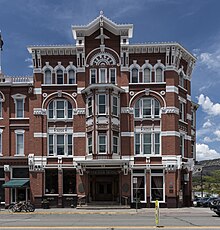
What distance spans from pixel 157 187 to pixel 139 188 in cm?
170

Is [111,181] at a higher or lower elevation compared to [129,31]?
lower

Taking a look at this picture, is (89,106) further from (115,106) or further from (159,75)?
(159,75)

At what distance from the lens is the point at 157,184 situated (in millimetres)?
42531

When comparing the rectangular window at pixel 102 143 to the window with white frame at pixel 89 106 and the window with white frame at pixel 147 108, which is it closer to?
the window with white frame at pixel 89 106

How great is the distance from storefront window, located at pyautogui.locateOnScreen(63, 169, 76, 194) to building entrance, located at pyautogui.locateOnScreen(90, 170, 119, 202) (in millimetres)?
1771

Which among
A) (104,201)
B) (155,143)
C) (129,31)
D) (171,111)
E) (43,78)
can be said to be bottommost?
(104,201)

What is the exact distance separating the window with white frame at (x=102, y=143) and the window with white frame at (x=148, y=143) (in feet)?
10.4

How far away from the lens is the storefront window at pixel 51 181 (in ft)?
142

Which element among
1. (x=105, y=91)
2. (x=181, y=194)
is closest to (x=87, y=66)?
(x=105, y=91)

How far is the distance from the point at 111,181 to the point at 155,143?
576cm

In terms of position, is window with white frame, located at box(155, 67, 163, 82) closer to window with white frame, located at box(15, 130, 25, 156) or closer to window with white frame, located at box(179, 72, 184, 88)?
window with white frame, located at box(179, 72, 184, 88)

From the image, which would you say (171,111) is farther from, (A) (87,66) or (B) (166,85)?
(A) (87,66)

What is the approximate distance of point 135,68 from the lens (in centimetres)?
4350

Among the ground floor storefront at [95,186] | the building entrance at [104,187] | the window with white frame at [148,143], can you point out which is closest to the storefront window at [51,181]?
the ground floor storefront at [95,186]
